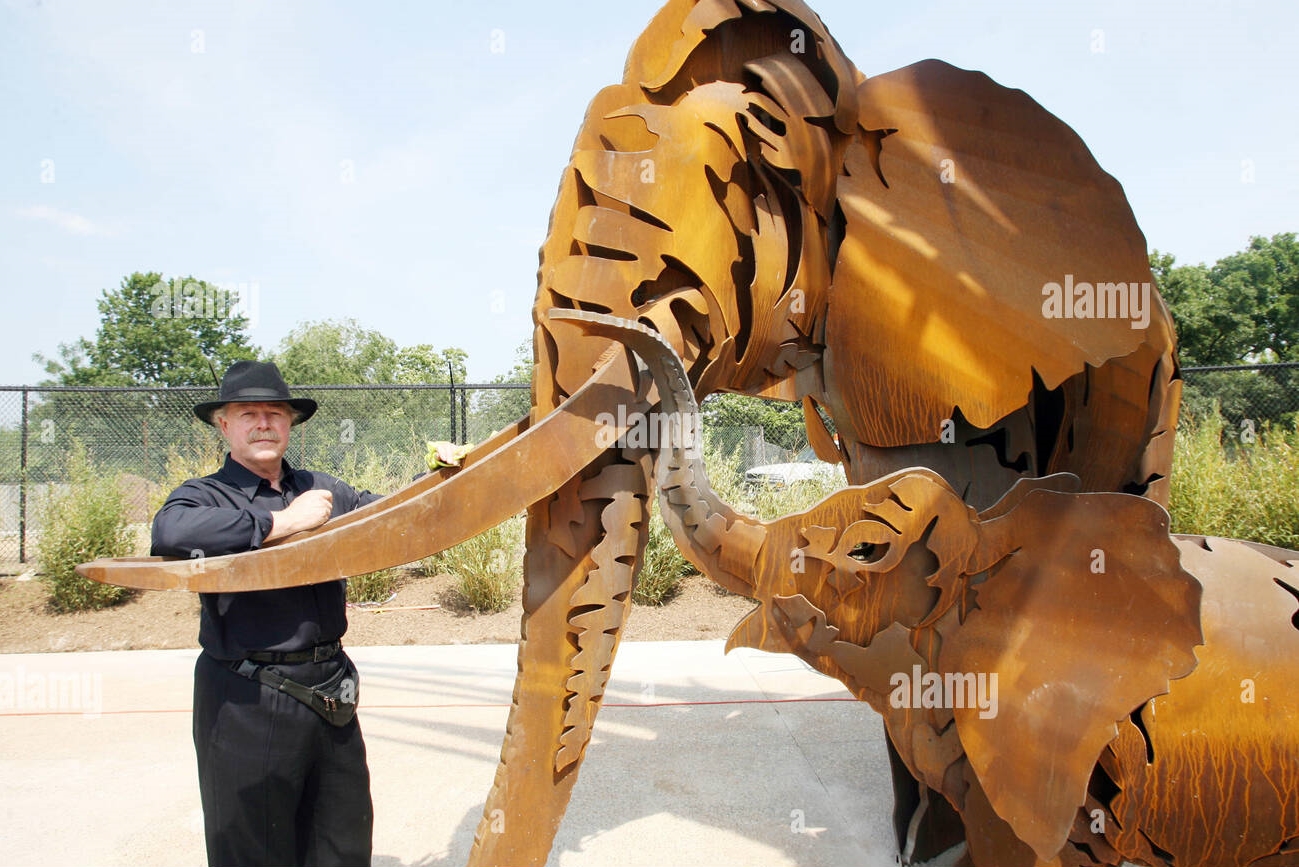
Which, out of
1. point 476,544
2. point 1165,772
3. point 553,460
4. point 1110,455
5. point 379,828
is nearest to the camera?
point 553,460

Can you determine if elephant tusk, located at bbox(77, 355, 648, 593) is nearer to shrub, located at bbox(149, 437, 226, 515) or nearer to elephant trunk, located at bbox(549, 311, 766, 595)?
elephant trunk, located at bbox(549, 311, 766, 595)

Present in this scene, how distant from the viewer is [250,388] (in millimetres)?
2357

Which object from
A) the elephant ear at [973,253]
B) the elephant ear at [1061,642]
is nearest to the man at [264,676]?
the elephant ear at [973,253]

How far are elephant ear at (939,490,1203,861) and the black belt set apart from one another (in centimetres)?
177

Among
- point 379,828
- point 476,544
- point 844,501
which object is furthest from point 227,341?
point 844,501

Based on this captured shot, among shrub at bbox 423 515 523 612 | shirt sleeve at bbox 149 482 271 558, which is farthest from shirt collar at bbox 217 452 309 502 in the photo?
shrub at bbox 423 515 523 612

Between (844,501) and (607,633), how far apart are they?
621mm

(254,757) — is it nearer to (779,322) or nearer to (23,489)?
(779,322)

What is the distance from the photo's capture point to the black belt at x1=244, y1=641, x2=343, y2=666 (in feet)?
7.43

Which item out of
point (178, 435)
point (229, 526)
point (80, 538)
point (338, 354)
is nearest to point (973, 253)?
point (229, 526)

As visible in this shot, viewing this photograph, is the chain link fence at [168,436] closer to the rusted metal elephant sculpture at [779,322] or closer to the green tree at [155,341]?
the rusted metal elephant sculpture at [779,322]

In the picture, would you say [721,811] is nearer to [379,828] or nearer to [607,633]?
Answer: [379,828]

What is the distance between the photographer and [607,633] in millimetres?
1761

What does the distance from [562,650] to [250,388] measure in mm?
1333
